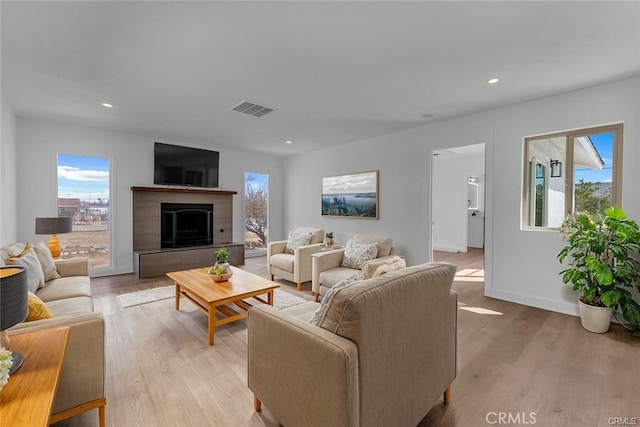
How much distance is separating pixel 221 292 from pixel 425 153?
3533 mm

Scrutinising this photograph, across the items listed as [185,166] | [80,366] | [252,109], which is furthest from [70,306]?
[185,166]

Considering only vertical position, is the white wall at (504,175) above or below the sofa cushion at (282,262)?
above

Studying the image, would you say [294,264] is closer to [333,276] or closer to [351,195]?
[333,276]

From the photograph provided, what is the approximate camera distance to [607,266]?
8.87ft

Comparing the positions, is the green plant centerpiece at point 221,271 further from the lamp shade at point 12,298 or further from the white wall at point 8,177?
the white wall at point 8,177

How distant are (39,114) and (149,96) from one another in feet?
6.77

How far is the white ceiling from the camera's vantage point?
6.23 feet

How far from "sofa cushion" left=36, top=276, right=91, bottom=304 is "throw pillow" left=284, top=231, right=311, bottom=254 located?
2796 mm

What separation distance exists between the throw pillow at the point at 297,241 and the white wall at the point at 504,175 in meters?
1.07

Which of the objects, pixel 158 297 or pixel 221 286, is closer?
pixel 221 286

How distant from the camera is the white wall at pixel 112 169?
4234mm

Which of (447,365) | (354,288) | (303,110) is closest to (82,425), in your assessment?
(354,288)
